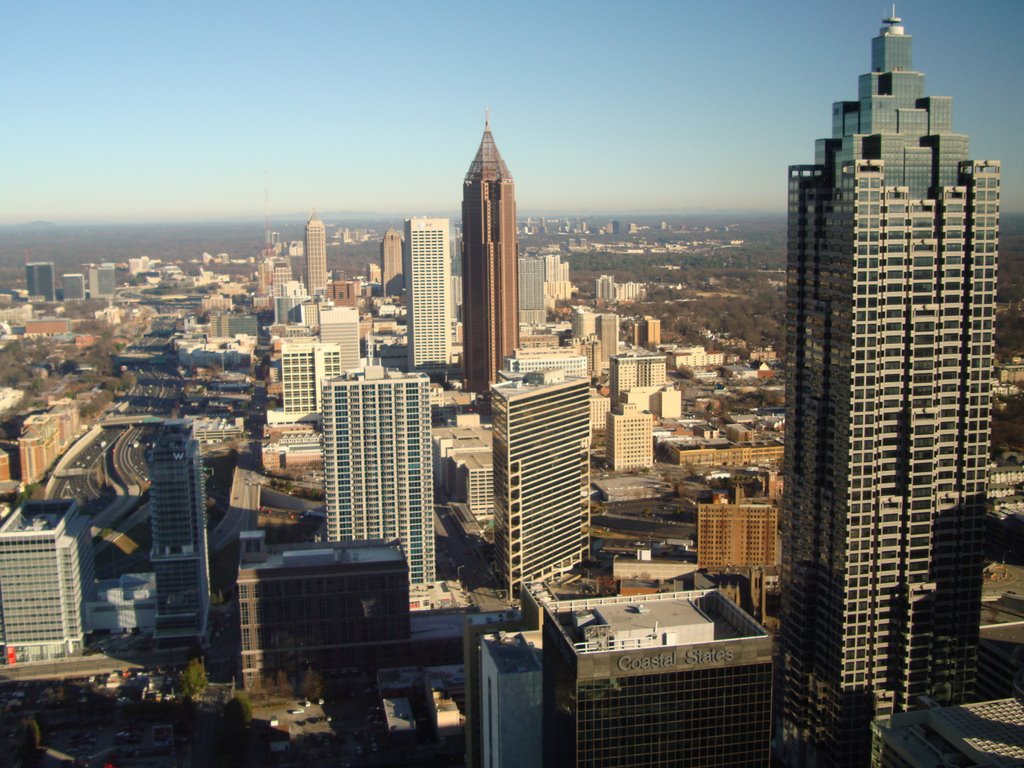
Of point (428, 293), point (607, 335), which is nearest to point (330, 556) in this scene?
point (428, 293)

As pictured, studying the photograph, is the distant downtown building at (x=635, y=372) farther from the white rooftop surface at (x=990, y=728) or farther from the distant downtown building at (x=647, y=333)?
the white rooftop surface at (x=990, y=728)

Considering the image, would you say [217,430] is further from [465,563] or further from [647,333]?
[647,333]

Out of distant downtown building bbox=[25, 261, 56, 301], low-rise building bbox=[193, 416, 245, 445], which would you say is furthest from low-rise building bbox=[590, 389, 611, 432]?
distant downtown building bbox=[25, 261, 56, 301]

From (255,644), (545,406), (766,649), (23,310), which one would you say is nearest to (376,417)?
(545,406)

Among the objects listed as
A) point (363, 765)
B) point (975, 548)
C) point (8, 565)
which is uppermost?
point (975, 548)

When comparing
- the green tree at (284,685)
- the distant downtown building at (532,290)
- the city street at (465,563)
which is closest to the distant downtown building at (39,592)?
the green tree at (284,685)

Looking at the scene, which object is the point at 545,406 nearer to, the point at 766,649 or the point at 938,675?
the point at 938,675

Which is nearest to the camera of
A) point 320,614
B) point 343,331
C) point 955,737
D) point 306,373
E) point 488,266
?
point 955,737

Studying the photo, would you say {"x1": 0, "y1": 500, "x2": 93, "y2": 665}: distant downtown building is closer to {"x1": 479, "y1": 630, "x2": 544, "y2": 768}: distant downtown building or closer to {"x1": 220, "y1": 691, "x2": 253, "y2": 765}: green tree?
{"x1": 220, "y1": 691, "x2": 253, "y2": 765}: green tree
